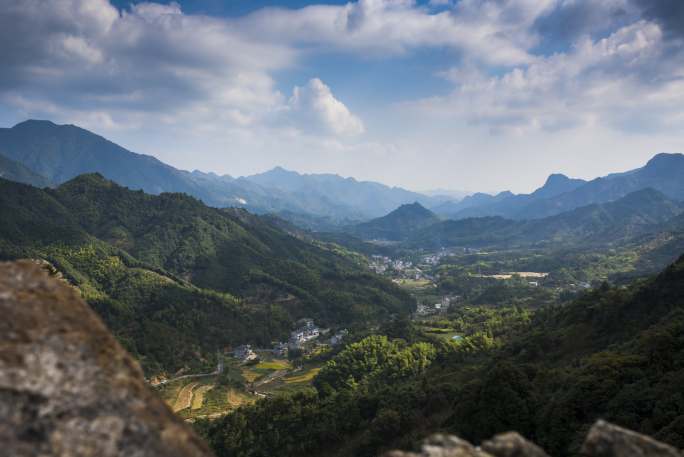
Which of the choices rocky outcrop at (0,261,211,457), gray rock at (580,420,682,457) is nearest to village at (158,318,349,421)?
rocky outcrop at (0,261,211,457)

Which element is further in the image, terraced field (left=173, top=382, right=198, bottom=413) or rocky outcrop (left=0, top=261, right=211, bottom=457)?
terraced field (left=173, top=382, right=198, bottom=413)

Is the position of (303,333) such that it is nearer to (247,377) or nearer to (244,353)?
(244,353)

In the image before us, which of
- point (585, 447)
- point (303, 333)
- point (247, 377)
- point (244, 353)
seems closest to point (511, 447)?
point (585, 447)

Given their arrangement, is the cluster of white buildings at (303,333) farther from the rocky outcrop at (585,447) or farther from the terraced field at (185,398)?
the rocky outcrop at (585,447)

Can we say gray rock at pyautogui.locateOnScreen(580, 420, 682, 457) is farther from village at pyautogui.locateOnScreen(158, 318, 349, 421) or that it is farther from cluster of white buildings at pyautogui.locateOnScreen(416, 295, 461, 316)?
cluster of white buildings at pyautogui.locateOnScreen(416, 295, 461, 316)

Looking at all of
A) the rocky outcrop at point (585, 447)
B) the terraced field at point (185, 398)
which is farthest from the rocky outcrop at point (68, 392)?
the terraced field at point (185, 398)

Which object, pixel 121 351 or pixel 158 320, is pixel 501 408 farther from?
pixel 158 320

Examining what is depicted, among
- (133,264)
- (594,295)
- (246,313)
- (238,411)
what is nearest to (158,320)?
(246,313)
